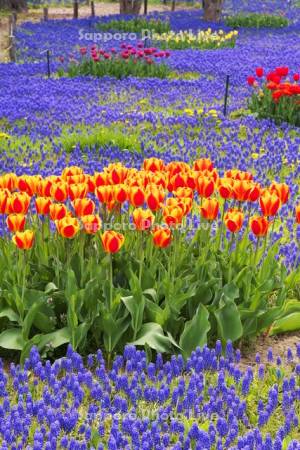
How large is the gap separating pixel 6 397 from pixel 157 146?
708cm

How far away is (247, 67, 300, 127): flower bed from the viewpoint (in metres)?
11.7

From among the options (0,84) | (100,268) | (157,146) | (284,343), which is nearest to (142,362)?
(100,268)

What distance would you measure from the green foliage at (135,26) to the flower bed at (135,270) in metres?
22.3

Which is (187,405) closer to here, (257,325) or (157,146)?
(257,325)

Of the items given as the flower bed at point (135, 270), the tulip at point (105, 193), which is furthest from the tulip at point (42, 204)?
the tulip at point (105, 193)

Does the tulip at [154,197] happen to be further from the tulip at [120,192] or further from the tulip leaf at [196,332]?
the tulip leaf at [196,332]

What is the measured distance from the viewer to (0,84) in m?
16.0

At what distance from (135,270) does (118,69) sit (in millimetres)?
12380

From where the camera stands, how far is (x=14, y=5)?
36875 millimetres

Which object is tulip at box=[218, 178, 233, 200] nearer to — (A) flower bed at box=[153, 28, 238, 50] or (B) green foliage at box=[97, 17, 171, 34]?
(A) flower bed at box=[153, 28, 238, 50]

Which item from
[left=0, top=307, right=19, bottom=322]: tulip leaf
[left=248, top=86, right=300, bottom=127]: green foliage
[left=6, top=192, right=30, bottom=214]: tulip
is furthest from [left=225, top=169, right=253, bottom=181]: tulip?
[left=248, top=86, right=300, bottom=127]: green foliage

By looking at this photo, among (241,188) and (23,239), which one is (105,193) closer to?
(23,239)

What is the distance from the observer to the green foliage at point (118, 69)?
16.9 meters

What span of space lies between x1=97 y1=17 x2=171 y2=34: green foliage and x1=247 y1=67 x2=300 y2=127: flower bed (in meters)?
14.6
